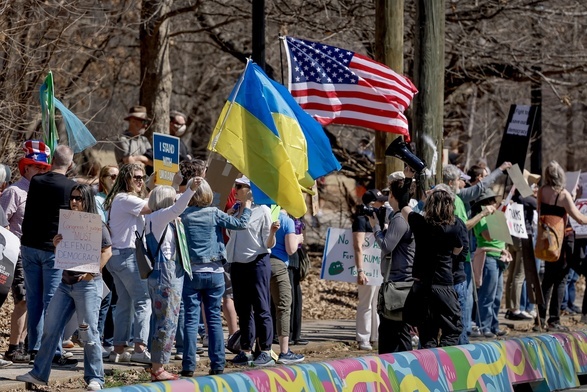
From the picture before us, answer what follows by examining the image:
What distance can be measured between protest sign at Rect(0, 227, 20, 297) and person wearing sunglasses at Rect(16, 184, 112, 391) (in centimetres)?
74

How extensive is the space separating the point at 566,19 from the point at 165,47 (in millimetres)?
6336

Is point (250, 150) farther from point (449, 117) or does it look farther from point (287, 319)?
point (449, 117)

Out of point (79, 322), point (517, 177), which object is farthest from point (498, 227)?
point (79, 322)

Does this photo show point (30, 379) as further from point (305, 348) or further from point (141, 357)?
point (305, 348)

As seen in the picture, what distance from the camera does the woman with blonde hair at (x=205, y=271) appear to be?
406 inches

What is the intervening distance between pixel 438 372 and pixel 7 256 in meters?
3.74

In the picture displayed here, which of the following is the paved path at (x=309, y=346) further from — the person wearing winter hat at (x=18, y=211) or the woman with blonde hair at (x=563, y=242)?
the woman with blonde hair at (x=563, y=242)

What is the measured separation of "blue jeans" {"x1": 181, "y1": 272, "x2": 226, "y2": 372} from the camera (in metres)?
10.3

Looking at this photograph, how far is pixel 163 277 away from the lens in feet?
32.7

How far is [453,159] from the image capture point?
1836cm

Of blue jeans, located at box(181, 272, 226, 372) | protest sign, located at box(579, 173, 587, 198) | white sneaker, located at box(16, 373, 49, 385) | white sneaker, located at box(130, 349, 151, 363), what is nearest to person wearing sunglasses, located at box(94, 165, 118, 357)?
white sneaker, located at box(130, 349, 151, 363)

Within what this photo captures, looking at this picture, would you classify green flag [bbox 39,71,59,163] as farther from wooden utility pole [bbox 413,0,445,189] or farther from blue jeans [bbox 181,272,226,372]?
wooden utility pole [bbox 413,0,445,189]

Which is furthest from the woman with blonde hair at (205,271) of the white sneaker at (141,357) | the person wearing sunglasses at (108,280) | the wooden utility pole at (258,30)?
the wooden utility pole at (258,30)

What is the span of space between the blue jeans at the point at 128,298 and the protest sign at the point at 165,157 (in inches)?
37.1
